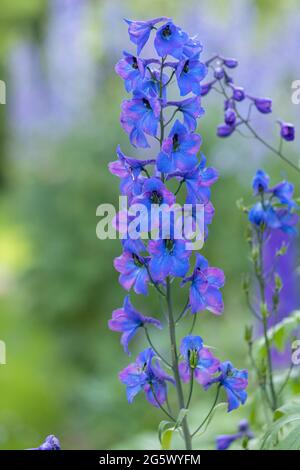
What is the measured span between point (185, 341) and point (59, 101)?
12.6 metres

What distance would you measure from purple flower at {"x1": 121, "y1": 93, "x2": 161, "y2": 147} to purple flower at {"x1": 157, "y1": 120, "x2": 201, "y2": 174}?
0.04 m

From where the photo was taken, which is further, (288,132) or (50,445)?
(288,132)

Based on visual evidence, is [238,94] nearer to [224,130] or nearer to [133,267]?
[224,130]

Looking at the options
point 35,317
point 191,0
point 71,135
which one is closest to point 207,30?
point 191,0

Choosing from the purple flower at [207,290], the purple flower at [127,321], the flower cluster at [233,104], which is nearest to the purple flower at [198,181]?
the purple flower at [207,290]

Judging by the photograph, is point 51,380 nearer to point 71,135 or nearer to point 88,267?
point 88,267

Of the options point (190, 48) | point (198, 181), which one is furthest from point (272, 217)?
point (190, 48)

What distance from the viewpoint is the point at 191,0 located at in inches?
399

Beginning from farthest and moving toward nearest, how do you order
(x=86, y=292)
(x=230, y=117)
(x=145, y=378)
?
(x=86, y=292) → (x=230, y=117) → (x=145, y=378)

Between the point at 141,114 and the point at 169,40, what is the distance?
0.45ft

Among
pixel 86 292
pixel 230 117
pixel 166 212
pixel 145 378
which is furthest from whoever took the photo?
pixel 86 292

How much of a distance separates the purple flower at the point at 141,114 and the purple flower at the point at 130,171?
4 centimetres

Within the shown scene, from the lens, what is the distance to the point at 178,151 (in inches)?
58.7

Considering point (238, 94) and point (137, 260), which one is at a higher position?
point (238, 94)
